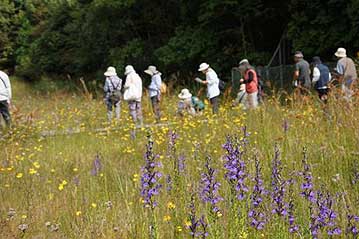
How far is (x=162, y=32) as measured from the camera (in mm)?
29453

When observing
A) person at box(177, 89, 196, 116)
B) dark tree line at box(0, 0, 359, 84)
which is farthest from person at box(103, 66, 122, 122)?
dark tree line at box(0, 0, 359, 84)

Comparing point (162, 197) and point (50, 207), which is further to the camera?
point (50, 207)

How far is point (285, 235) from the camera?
2.59 metres

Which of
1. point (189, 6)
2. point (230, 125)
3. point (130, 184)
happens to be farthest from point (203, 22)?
point (130, 184)

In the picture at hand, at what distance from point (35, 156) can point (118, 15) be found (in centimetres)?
2486

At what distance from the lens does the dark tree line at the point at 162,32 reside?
17.3m

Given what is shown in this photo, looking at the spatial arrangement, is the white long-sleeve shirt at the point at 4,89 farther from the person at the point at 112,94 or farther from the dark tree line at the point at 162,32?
the dark tree line at the point at 162,32

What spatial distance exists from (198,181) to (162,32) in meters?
26.5

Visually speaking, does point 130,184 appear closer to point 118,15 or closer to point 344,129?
point 344,129

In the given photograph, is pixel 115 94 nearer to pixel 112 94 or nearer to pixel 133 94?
pixel 112 94

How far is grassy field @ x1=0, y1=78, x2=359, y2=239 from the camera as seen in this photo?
266 centimetres

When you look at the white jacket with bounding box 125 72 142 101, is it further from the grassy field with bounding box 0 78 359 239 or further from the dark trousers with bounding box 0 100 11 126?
the dark trousers with bounding box 0 100 11 126

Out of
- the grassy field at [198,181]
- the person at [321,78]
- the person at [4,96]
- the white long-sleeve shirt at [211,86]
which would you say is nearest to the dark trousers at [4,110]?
the person at [4,96]

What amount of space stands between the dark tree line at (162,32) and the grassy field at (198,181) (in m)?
11.0
